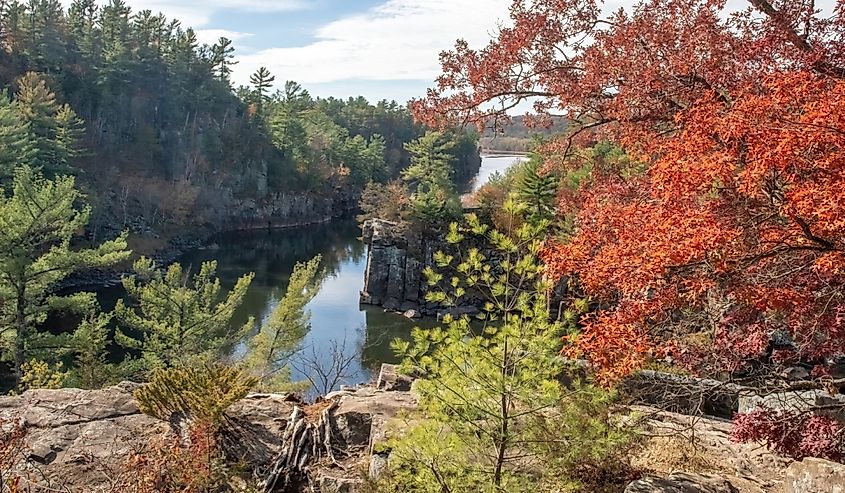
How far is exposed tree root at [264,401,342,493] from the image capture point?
7027 mm

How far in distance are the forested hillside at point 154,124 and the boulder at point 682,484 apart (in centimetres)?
3724

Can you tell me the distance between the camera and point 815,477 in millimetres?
4723

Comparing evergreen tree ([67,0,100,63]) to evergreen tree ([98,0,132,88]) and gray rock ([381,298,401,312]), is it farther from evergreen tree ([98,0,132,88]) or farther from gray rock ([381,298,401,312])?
gray rock ([381,298,401,312])

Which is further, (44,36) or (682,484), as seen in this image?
(44,36)

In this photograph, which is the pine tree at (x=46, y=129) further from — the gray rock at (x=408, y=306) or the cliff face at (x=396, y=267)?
the gray rock at (x=408, y=306)

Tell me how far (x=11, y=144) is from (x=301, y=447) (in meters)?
31.5

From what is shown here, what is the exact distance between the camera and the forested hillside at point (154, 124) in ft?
154

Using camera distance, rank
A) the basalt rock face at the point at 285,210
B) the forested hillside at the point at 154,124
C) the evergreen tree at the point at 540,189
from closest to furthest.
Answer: the evergreen tree at the point at 540,189 → the forested hillside at the point at 154,124 → the basalt rock face at the point at 285,210

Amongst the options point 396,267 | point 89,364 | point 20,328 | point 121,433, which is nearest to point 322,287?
point 396,267

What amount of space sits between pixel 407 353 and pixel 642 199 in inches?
104

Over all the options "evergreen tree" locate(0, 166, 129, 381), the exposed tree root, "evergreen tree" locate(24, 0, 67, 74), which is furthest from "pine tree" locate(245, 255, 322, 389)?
"evergreen tree" locate(24, 0, 67, 74)

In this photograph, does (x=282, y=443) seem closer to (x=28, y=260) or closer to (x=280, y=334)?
(x=280, y=334)

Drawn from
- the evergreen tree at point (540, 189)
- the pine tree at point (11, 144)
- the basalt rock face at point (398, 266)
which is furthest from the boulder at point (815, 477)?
the pine tree at point (11, 144)

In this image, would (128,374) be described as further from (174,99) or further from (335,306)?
(174,99)
